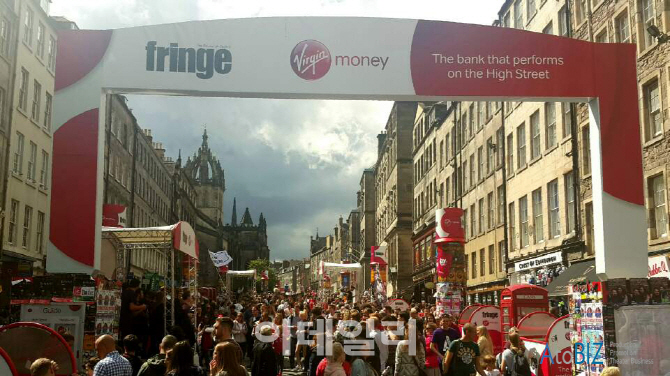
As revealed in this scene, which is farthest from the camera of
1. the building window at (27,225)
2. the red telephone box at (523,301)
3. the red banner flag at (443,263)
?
the building window at (27,225)

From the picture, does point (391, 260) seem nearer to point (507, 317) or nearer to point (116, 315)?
point (507, 317)

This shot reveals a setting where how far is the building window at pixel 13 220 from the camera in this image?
3180 cm

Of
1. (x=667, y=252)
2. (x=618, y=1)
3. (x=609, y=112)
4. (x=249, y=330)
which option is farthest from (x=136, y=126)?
(x=609, y=112)

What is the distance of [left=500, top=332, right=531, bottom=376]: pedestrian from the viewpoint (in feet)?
42.5

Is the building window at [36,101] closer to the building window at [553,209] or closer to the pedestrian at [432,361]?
the building window at [553,209]

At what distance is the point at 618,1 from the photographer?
2525 centimetres

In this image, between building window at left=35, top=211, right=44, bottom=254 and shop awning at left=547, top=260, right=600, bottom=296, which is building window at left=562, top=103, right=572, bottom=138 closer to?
shop awning at left=547, top=260, right=600, bottom=296

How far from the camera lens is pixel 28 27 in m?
34.3

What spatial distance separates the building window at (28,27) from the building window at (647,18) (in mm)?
26730

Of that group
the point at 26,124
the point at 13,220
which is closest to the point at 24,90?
the point at 26,124

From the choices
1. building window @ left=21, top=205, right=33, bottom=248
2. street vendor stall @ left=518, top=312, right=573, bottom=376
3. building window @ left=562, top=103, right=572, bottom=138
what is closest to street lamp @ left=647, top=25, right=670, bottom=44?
building window @ left=562, top=103, right=572, bottom=138

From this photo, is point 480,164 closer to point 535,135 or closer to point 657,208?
point 535,135

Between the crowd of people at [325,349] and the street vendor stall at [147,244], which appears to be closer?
the crowd of people at [325,349]

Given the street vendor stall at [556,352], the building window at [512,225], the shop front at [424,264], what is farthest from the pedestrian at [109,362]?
the shop front at [424,264]
